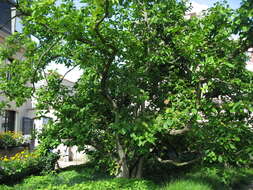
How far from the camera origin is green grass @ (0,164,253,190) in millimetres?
5570

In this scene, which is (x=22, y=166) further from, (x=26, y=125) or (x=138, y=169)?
(x=26, y=125)

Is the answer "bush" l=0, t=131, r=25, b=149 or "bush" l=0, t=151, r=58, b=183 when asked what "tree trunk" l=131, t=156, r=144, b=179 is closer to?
"bush" l=0, t=151, r=58, b=183

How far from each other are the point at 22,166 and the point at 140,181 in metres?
4.59

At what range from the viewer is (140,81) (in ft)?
22.0

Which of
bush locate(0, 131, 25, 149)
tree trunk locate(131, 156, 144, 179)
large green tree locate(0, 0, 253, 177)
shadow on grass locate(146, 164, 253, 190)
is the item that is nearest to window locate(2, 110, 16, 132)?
bush locate(0, 131, 25, 149)

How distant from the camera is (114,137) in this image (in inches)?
268

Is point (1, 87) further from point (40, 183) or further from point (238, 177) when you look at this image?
point (238, 177)

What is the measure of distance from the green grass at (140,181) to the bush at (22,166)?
1.78 feet

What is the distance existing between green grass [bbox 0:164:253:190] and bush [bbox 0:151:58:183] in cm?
54

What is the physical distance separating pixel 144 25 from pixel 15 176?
250 inches

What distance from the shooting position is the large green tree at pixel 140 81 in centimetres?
512

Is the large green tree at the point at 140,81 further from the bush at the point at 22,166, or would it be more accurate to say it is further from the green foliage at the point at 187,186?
the bush at the point at 22,166

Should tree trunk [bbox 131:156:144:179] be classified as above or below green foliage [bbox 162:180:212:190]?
above

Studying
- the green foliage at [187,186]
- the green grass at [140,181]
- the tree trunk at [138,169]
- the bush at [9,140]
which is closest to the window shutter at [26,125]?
the bush at [9,140]
